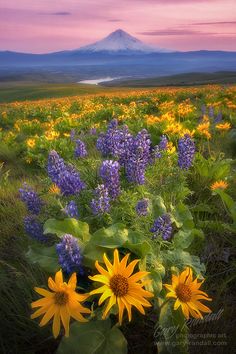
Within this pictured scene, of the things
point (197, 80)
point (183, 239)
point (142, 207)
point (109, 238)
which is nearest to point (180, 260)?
point (183, 239)

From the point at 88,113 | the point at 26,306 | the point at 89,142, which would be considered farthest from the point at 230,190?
the point at 88,113

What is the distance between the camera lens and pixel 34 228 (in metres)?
2.72

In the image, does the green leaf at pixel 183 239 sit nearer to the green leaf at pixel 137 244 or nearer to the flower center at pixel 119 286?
the green leaf at pixel 137 244

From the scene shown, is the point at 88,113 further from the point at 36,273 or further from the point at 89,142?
the point at 36,273

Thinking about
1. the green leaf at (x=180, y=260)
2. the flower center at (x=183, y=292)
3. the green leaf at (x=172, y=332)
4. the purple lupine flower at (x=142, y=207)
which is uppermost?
the purple lupine flower at (x=142, y=207)

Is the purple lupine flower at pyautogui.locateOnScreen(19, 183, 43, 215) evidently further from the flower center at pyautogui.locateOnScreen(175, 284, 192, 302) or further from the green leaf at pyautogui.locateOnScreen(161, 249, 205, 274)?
the flower center at pyautogui.locateOnScreen(175, 284, 192, 302)

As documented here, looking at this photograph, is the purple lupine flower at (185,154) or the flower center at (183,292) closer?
the flower center at (183,292)

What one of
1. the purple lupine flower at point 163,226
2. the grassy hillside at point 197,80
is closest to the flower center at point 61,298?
the purple lupine flower at point 163,226

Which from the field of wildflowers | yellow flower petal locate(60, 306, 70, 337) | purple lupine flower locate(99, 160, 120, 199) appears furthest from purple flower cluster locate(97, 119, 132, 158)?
yellow flower petal locate(60, 306, 70, 337)

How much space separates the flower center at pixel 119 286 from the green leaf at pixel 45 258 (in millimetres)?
520

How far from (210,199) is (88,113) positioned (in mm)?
8576

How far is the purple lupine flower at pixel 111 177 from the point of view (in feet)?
8.43

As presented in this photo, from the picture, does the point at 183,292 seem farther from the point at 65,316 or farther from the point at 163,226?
the point at 65,316

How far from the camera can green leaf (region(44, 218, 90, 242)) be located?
233 cm
